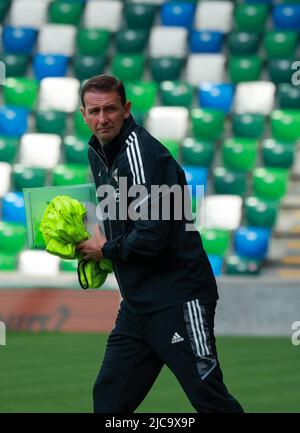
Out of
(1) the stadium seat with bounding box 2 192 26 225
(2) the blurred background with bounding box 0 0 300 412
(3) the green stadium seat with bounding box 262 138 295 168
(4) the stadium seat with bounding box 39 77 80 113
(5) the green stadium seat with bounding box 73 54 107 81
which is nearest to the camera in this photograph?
(2) the blurred background with bounding box 0 0 300 412

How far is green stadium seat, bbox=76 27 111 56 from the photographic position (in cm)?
1427

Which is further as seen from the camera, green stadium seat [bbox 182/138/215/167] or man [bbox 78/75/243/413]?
green stadium seat [bbox 182/138/215/167]

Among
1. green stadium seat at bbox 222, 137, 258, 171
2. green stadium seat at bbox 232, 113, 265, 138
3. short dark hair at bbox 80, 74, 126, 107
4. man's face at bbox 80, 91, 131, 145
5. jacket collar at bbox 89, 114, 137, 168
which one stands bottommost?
green stadium seat at bbox 222, 137, 258, 171

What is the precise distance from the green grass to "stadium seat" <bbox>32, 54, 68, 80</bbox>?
434 cm

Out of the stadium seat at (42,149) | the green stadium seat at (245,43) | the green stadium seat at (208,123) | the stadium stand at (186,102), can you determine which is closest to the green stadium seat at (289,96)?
the stadium stand at (186,102)

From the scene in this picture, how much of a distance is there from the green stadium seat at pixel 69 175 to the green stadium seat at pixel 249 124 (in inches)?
68.7

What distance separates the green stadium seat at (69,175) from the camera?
1247 cm

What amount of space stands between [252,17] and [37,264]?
4.21m

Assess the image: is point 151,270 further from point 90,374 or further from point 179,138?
point 179,138

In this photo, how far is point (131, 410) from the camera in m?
4.70

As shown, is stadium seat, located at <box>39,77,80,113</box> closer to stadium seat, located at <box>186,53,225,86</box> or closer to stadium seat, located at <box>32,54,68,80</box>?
stadium seat, located at <box>32,54,68,80</box>

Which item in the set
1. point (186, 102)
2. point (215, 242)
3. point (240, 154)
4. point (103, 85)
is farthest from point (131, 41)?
point (103, 85)

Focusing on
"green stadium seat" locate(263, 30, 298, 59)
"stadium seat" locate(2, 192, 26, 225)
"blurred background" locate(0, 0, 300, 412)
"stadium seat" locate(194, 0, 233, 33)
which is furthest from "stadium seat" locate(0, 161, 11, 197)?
"green stadium seat" locate(263, 30, 298, 59)

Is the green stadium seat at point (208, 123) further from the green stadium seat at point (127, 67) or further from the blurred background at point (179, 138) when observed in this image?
the green stadium seat at point (127, 67)
